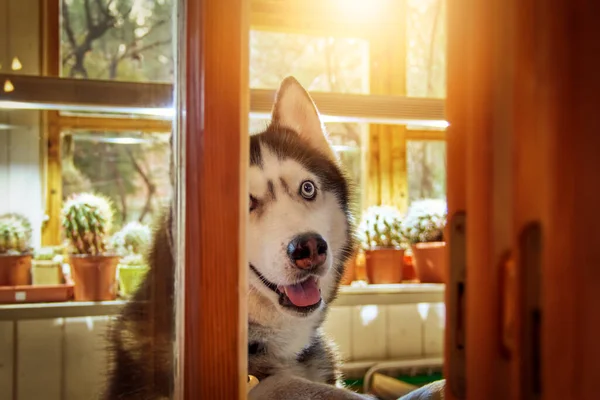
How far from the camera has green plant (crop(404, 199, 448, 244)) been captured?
1.25 meters

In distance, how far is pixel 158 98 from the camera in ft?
1.95

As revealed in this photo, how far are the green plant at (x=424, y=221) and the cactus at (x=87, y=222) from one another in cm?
73

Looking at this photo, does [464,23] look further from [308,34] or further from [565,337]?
[308,34]

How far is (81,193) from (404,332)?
798mm

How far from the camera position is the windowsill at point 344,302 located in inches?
26.8

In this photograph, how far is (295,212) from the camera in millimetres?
835

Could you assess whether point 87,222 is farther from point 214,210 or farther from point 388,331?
point 388,331

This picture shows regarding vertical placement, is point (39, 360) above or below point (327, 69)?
below

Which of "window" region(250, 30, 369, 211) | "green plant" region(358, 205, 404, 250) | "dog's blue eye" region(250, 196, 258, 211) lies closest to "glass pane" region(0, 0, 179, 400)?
"dog's blue eye" region(250, 196, 258, 211)

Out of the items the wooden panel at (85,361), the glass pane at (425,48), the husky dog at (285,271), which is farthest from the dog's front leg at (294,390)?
the glass pane at (425,48)

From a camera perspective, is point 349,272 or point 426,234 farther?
point 426,234

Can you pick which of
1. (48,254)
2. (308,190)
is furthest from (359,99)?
(48,254)

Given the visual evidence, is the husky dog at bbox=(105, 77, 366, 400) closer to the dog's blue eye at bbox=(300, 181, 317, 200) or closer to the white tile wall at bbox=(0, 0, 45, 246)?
the dog's blue eye at bbox=(300, 181, 317, 200)

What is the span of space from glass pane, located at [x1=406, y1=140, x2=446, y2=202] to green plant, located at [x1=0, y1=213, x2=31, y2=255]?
85 centimetres
